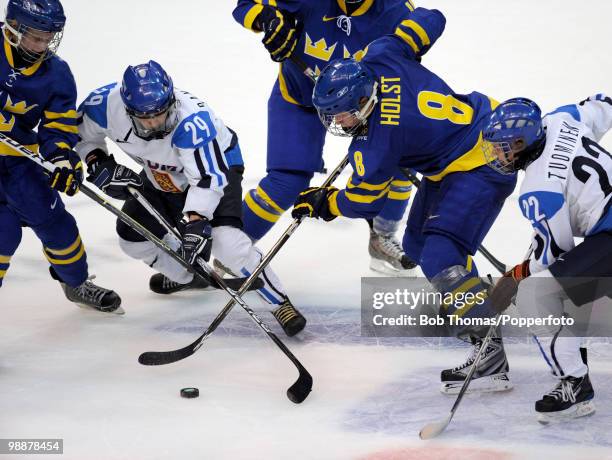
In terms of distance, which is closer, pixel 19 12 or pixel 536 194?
pixel 536 194

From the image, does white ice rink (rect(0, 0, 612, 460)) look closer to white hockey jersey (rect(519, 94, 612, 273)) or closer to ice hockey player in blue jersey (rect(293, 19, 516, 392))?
ice hockey player in blue jersey (rect(293, 19, 516, 392))

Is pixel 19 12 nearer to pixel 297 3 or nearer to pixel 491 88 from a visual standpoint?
pixel 297 3

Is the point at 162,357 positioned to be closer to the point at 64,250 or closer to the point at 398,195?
the point at 64,250

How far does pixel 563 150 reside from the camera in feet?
9.20

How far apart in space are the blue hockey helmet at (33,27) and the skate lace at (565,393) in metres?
2.05

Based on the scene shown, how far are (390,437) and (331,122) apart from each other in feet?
3.37

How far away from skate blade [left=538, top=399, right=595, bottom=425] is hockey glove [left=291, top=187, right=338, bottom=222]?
99 centimetres

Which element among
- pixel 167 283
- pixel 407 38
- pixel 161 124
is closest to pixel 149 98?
pixel 161 124

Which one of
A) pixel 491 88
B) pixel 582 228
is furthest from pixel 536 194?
pixel 491 88

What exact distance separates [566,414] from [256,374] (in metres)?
1.05

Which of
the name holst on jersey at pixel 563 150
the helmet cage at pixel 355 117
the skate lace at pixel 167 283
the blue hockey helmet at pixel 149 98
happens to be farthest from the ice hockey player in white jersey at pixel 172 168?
the name holst on jersey at pixel 563 150

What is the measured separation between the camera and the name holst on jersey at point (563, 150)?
9.09 feet

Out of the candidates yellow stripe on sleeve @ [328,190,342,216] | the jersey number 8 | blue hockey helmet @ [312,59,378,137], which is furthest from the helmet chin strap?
yellow stripe on sleeve @ [328,190,342,216]

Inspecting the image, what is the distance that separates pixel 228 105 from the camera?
5957 mm
